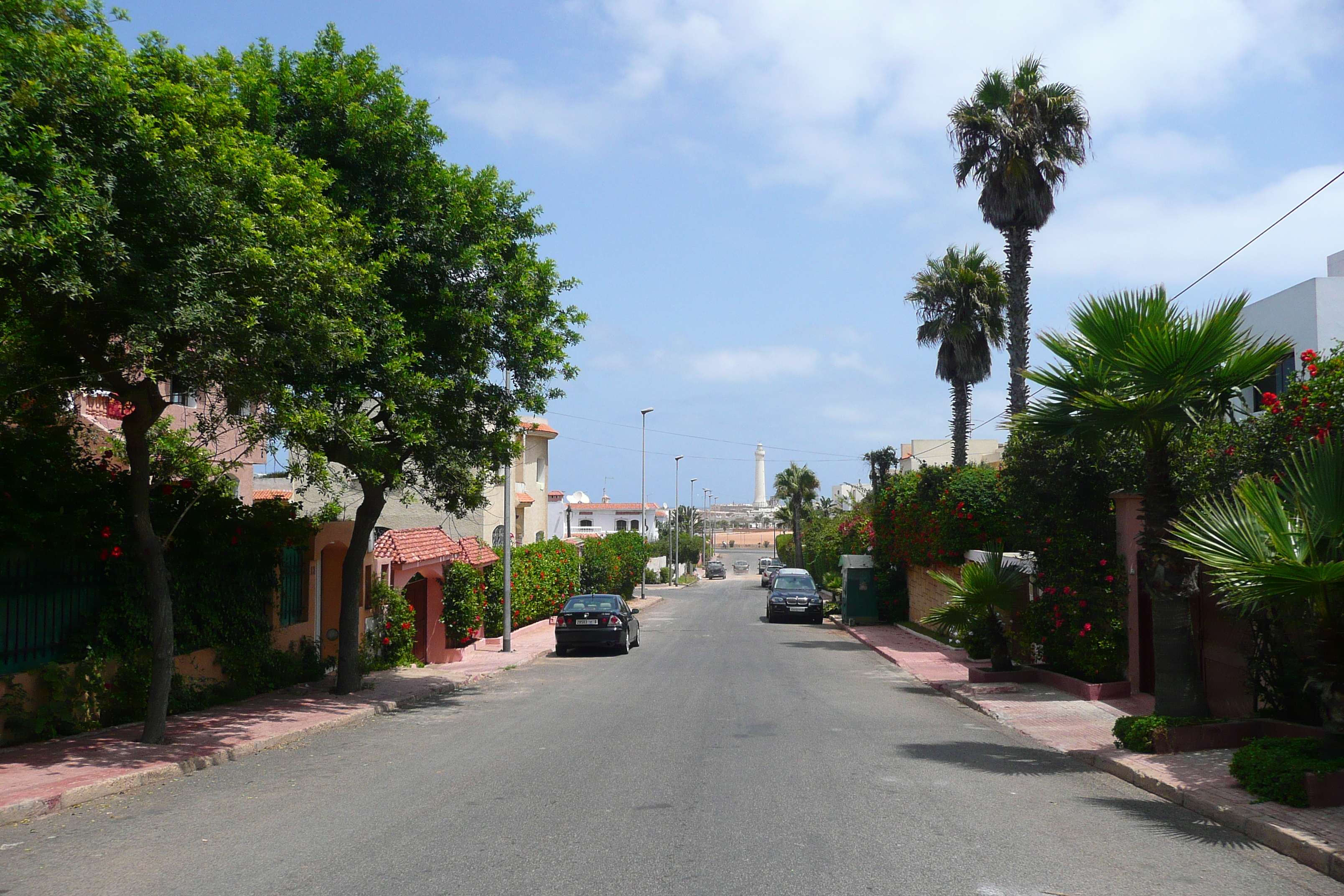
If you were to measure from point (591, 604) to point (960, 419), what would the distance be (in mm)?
15855

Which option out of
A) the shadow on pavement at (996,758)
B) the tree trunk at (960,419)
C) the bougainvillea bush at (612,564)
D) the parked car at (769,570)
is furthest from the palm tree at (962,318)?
the parked car at (769,570)

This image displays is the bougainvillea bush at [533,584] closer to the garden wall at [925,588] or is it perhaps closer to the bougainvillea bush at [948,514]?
the bougainvillea bush at [948,514]

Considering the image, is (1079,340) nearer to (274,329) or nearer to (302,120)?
(274,329)

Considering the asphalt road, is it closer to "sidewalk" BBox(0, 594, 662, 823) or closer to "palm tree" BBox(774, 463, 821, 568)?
→ "sidewalk" BBox(0, 594, 662, 823)

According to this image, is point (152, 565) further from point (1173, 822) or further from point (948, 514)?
point (948, 514)

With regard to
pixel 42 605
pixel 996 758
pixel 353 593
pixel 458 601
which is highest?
pixel 42 605

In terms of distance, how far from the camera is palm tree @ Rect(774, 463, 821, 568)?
82.2m

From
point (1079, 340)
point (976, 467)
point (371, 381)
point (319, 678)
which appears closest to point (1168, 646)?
point (1079, 340)

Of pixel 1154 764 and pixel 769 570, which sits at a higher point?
pixel 1154 764

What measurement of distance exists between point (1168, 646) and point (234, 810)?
9377 mm

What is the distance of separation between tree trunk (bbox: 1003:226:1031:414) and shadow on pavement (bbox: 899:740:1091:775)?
14488 mm

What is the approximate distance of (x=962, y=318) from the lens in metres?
33.5

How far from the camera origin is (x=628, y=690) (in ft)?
57.0

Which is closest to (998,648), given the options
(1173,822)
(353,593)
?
(1173,822)
